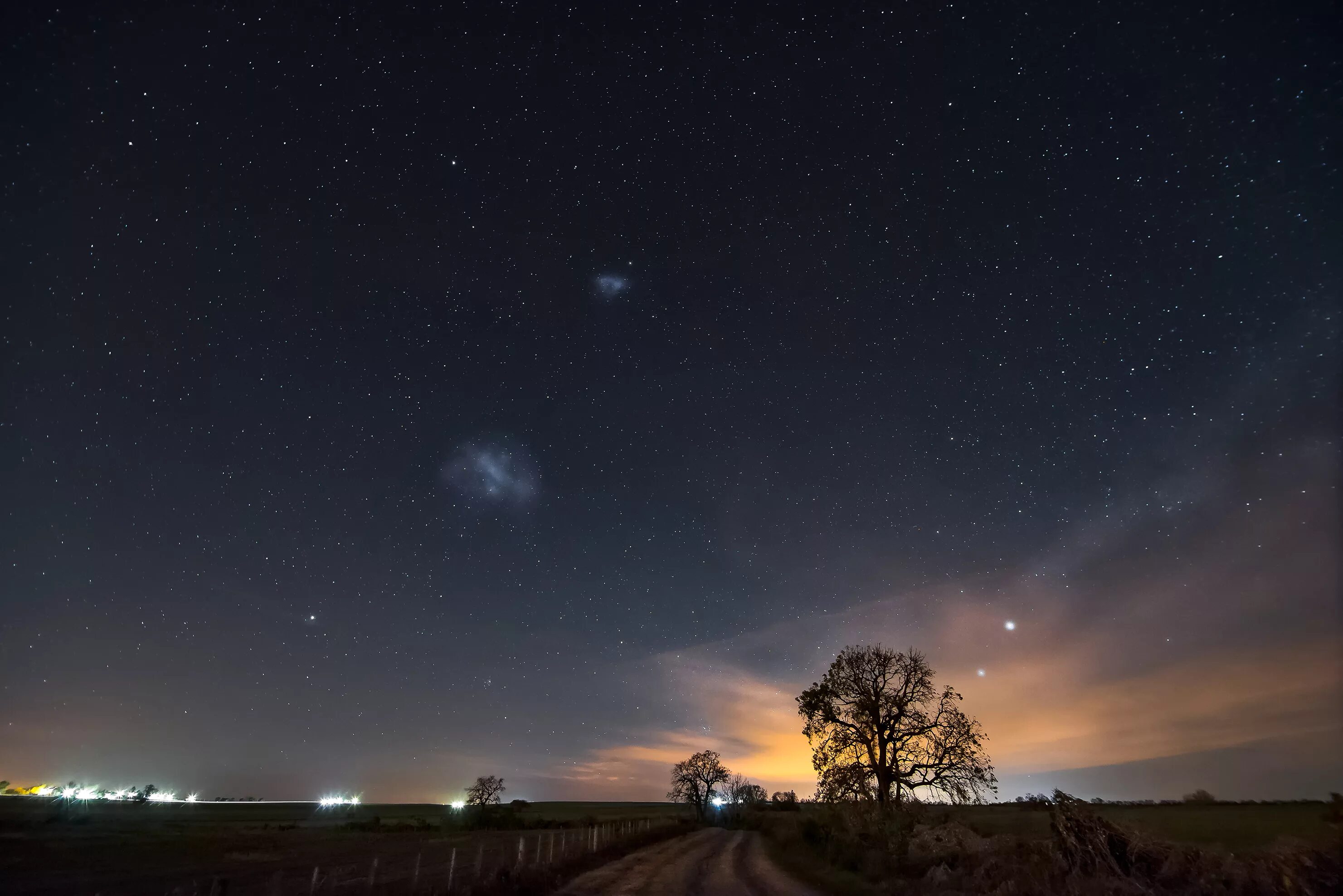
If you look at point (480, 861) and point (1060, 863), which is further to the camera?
point (480, 861)

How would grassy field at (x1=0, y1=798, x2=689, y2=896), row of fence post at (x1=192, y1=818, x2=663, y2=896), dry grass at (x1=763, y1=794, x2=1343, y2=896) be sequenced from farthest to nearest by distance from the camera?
1. grassy field at (x1=0, y1=798, x2=689, y2=896)
2. row of fence post at (x1=192, y1=818, x2=663, y2=896)
3. dry grass at (x1=763, y1=794, x2=1343, y2=896)

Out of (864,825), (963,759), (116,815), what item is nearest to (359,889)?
(864,825)

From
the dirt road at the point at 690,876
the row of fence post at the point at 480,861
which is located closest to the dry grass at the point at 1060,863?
the dirt road at the point at 690,876

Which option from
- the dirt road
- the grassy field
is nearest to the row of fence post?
the grassy field

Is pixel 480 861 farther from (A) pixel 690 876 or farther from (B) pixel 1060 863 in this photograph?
(B) pixel 1060 863

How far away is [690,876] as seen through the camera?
26.9m

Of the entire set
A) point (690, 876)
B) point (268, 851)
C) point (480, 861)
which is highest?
point (480, 861)

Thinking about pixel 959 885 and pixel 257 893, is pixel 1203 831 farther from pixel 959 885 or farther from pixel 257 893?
pixel 257 893

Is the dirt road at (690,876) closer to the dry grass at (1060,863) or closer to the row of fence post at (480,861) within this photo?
the dry grass at (1060,863)

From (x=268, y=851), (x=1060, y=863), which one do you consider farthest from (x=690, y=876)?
(x=268, y=851)

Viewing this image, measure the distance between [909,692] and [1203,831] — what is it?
12557 mm

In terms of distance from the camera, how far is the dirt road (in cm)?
2188

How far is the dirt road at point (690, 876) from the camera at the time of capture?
21875mm

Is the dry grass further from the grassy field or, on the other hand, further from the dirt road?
the grassy field
